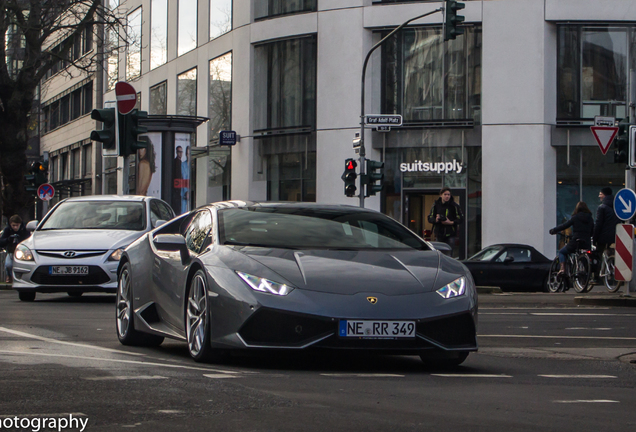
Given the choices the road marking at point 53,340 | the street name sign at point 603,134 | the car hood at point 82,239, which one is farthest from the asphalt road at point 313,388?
the street name sign at point 603,134

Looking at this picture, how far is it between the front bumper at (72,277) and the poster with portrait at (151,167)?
18.3 metres

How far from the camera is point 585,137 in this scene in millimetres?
30188

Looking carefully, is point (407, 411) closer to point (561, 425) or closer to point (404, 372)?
point (561, 425)

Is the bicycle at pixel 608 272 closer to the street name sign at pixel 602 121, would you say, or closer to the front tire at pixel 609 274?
the front tire at pixel 609 274

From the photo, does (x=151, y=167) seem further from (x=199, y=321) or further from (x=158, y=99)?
(x=199, y=321)

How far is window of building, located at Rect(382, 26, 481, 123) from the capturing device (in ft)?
101

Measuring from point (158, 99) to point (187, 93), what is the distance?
4.14m

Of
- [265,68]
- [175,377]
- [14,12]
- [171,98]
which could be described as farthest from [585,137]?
[175,377]

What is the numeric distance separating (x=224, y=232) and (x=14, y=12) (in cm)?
2214

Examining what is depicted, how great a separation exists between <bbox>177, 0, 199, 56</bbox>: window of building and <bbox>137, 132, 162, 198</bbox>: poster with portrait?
911 cm

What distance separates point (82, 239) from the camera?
584 inches

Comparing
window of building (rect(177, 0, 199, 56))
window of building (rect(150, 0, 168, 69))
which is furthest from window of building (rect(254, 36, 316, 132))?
window of building (rect(150, 0, 168, 69))

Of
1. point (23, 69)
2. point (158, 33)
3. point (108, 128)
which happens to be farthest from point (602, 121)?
point (158, 33)

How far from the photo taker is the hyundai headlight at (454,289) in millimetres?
7035
